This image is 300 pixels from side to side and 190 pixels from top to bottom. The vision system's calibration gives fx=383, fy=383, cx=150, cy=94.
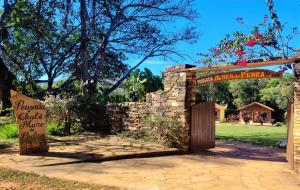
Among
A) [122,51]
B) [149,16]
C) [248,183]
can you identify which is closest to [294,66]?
[248,183]

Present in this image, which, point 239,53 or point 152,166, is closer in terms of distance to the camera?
point 239,53

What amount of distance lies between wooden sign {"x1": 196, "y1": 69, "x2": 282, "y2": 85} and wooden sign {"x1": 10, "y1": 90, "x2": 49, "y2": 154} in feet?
15.2

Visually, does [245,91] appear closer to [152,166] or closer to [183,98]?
[183,98]

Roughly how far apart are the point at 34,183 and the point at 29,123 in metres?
3.17

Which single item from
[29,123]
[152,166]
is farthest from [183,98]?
[29,123]

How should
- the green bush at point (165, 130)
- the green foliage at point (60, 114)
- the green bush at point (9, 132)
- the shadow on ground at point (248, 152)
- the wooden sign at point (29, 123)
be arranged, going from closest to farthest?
the wooden sign at point (29, 123) → the shadow on ground at point (248, 152) → the green bush at point (165, 130) → the green bush at point (9, 132) → the green foliage at point (60, 114)

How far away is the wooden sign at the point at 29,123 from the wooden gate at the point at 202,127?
Result: 426 centimetres

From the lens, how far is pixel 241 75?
10070 mm

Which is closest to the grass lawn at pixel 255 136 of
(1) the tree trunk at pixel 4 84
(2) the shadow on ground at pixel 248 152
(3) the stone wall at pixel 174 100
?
(2) the shadow on ground at pixel 248 152

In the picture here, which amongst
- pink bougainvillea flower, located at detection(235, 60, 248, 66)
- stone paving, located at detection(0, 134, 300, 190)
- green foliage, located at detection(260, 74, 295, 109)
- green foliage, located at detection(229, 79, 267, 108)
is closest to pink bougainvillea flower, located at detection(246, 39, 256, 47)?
pink bougainvillea flower, located at detection(235, 60, 248, 66)

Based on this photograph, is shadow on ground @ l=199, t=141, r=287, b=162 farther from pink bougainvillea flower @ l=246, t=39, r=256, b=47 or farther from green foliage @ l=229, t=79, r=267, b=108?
green foliage @ l=229, t=79, r=267, b=108

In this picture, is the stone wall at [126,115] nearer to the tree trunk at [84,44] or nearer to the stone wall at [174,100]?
the stone wall at [174,100]

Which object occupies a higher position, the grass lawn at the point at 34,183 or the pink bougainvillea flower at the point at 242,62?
the pink bougainvillea flower at the point at 242,62

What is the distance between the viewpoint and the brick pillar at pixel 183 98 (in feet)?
36.3
